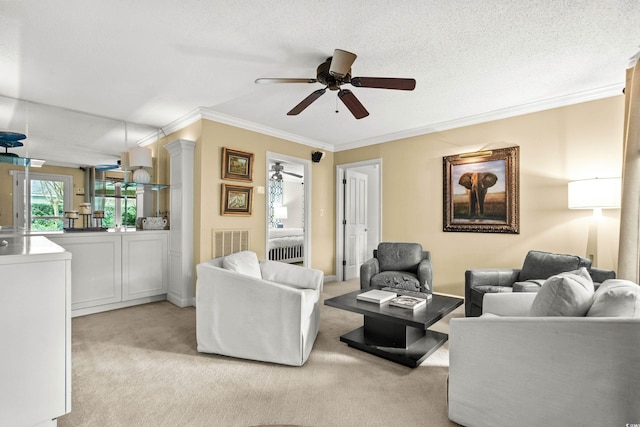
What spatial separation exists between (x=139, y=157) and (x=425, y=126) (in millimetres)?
4098

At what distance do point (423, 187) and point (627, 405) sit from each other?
137 inches

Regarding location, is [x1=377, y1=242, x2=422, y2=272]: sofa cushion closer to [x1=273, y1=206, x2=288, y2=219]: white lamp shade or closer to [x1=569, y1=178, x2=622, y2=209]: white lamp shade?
[x1=569, y1=178, x2=622, y2=209]: white lamp shade

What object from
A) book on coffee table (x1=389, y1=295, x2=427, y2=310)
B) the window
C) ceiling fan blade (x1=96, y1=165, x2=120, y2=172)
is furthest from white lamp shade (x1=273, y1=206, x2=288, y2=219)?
book on coffee table (x1=389, y1=295, x2=427, y2=310)

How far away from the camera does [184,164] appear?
12.8 ft

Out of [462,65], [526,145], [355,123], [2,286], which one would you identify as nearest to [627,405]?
[462,65]

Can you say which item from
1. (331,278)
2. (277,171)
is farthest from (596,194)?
(277,171)

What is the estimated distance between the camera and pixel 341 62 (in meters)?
2.21

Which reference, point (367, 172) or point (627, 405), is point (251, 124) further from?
point (627, 405)

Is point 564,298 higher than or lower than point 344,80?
lower

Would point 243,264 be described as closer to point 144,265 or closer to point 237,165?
point 237,165

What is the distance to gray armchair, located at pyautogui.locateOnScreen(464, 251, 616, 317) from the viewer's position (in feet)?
8.85

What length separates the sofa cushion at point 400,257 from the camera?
3.99m

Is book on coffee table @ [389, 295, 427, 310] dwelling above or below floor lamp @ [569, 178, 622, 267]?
below

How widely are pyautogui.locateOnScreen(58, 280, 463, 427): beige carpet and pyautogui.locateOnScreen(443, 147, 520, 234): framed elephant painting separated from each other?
1.97 meters
